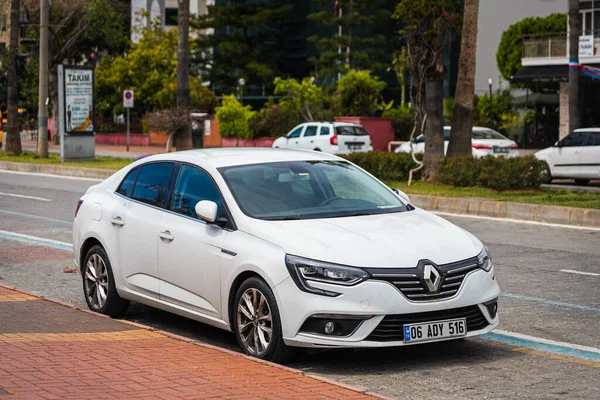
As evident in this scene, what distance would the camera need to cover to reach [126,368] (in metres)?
7.06

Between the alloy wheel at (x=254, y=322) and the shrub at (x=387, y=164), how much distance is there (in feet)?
57.7

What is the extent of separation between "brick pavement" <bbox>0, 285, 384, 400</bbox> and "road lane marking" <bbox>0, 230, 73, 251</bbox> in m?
5.85

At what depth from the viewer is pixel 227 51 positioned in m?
68.2

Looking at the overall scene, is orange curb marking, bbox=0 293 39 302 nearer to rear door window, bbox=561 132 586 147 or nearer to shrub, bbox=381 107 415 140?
rear door window, bbox=561 132 586 147

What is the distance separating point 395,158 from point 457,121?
176cm

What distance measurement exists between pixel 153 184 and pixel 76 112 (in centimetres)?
2847

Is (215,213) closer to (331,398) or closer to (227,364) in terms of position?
(227,364)

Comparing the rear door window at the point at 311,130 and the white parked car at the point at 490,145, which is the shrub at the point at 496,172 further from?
the rear door window at the point at 311,130

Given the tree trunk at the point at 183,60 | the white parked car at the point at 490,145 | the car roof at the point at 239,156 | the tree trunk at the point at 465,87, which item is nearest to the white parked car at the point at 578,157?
the white parked car at the point at 490,145

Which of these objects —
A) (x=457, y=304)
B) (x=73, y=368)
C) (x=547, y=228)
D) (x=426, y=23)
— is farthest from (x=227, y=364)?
(x=426, y=23)

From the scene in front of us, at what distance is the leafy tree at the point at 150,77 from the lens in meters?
61.4

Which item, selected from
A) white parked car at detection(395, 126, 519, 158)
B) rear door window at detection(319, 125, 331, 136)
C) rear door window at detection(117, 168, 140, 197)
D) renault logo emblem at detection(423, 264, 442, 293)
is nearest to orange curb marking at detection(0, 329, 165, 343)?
rear door window at detection(117, 168, 140, 197)

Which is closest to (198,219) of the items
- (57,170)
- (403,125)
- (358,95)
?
(57,170)

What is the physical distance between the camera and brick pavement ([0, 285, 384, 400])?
6.40 meters
